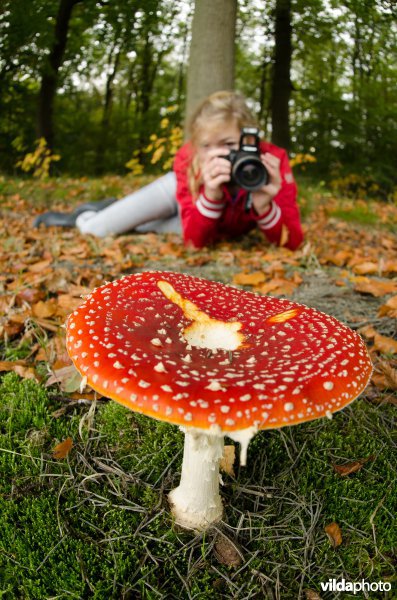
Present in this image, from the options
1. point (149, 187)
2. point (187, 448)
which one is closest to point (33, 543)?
point (187, 448)

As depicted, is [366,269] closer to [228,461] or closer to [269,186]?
[269,186]

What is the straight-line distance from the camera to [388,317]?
254cm

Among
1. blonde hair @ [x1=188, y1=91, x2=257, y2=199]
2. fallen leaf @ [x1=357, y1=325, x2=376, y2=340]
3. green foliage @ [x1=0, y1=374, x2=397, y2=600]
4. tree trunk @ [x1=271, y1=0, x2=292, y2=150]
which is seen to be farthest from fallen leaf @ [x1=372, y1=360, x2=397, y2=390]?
tree trunk @ [x1=271, y1=0, x2=292, y2=150]

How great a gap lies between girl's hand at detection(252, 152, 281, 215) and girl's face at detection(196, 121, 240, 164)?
0.40 meters

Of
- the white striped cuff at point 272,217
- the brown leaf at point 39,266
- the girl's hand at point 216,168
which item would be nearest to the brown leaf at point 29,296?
the brown leaf at point 39,266

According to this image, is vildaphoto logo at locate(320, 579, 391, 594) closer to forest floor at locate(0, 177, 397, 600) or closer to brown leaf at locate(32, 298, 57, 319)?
forest floor at locate(0, 177, 397, 600)

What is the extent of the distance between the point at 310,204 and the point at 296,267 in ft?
12.3

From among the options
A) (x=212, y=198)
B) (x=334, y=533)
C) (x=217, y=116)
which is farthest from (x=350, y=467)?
(x=217, y=116)

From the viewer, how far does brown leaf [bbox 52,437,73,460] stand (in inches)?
64.1

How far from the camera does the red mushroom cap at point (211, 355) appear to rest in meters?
1.03

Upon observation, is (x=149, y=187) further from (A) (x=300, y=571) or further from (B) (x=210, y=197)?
(A) (x=300, y=571)

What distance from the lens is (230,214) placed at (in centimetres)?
430

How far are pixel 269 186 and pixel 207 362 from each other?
284 centimetres

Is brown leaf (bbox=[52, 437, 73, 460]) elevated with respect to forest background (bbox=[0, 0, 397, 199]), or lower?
lower
